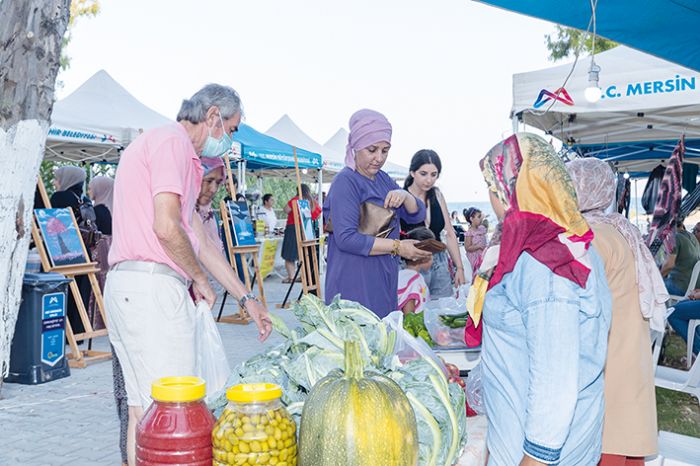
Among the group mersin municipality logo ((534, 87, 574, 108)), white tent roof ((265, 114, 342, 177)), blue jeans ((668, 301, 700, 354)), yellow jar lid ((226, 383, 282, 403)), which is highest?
white tent roof ((265, 114, 342, 177))

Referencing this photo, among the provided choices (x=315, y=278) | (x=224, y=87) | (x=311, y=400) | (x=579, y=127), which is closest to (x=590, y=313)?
(x=311, y=400)

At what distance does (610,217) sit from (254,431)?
251 centimetres

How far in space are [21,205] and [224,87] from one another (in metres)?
1.20

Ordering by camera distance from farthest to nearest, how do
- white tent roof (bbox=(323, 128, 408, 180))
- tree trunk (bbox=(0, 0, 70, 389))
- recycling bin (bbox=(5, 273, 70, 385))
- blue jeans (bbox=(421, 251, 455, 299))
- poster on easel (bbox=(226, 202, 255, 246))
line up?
white tent roof (bbox=(323, 128, 408, 180))
poster on easel (bbox=(226, 202, 255, 246))
recycling bin (bbox=(5, 273, 70, 385))
blue jeans (bbox=(421, 251, 455, 299))
tree trunk (bbox=(0, 0, 70, 389))

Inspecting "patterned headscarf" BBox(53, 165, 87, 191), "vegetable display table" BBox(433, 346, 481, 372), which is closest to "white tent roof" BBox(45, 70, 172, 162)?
"patterned headscarf" BBox(53, 165, 87, 191)

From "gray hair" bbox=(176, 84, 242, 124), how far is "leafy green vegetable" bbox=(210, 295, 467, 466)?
53.1 inches

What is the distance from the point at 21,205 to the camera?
11.0ft

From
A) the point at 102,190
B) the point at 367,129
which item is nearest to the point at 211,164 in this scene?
the point at 367,129

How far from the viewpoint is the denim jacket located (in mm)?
1863

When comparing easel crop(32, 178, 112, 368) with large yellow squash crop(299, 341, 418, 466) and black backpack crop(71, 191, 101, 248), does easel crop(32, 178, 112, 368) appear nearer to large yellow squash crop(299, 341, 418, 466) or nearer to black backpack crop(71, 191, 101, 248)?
black backpack crop(71, 191, 101, 248)

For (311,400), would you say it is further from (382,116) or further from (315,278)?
(315,278)

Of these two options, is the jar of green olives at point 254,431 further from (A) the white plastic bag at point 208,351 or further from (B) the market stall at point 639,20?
(B) the market stall at point 639,20

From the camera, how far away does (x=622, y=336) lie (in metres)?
3.04

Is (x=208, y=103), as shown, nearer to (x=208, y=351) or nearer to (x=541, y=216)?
(x=208, y=351)
